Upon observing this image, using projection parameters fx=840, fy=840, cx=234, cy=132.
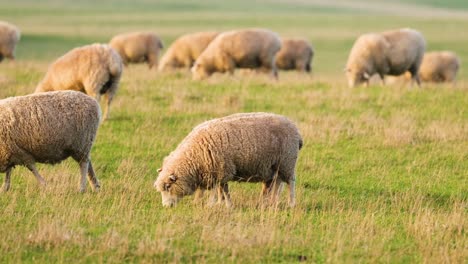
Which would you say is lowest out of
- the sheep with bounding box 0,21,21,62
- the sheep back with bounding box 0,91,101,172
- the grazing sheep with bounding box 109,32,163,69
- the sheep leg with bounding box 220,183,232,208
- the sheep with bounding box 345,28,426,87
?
the grazing sheep with bounding box 109,32,163,69

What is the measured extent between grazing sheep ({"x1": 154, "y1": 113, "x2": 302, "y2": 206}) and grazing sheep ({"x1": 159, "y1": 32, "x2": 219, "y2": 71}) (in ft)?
55.9

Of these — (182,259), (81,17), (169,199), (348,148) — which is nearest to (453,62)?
(348,148)

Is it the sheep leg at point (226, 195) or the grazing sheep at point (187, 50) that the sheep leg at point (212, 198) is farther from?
the grazing sheep at point (187, 50)

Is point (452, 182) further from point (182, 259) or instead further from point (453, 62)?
point (453, 62)

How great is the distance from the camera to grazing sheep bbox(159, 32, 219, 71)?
27.3 m

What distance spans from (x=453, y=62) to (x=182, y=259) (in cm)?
2292

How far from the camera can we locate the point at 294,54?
96.7ft

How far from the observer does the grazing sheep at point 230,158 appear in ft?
32.8

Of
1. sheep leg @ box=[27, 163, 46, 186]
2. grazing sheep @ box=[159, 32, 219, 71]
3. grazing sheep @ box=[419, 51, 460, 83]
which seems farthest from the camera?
grazing sheep @ box=[419, 51, 460, 83]

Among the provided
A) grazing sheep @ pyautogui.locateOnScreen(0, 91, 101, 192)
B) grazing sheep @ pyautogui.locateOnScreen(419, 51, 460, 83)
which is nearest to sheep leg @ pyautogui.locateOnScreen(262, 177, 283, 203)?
grazing sheep @ pyautogui.locateOnScreen(0, 91, 101, 192)

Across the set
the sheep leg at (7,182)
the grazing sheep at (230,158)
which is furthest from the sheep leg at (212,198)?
the sheep leg at (7,182)

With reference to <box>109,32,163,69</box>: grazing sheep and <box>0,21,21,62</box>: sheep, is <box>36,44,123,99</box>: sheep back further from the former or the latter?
<box>109,32,163,69</box>: grazing sheep

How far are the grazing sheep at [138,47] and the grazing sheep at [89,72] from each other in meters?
13.2

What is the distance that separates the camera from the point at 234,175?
10.1 metres
